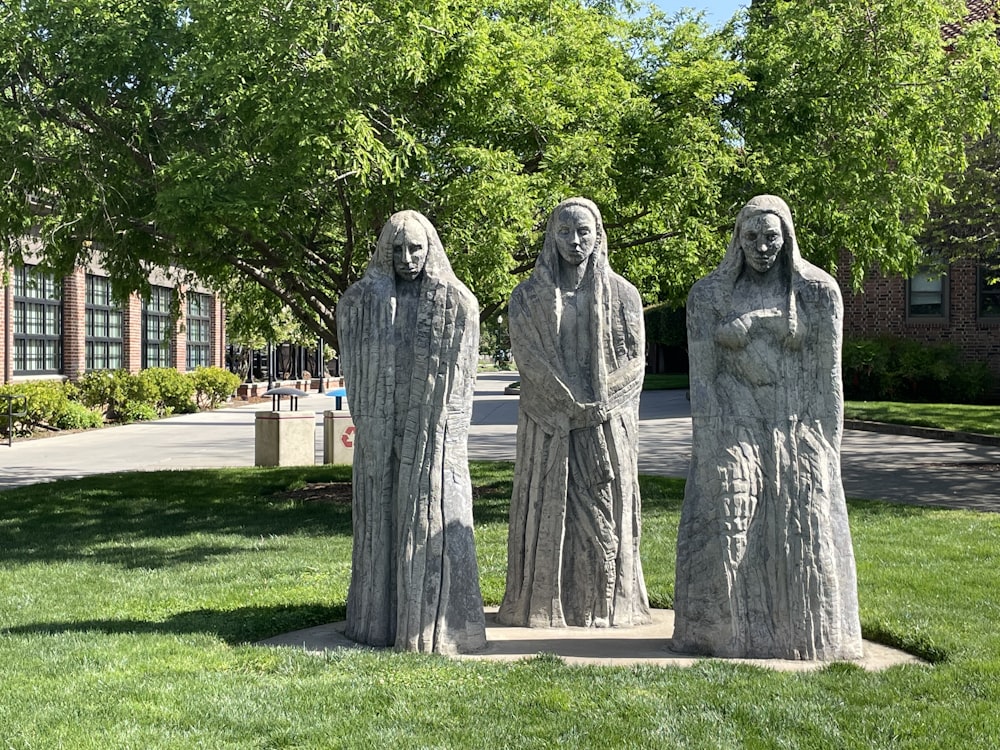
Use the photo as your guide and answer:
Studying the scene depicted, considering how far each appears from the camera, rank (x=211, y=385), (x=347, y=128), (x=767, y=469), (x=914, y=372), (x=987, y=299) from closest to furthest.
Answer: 1. (x=767, y=469)
2. (x=347, y=128)
3. (x=914, y=372)
4. (x=987, y=299)
5. (x=211, y=385)

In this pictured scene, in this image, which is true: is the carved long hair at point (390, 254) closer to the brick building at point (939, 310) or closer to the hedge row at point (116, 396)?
the hedge row at point (116, 396)

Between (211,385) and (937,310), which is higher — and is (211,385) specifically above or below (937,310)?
below

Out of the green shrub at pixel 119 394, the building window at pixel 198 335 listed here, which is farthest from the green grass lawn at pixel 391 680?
the building window at pixel 198 335

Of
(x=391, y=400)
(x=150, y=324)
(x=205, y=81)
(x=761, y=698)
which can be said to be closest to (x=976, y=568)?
(x=761, y=698)

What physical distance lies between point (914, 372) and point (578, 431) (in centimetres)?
2346

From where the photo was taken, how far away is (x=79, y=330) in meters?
28.5

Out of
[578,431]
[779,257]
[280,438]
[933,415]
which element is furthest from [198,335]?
[779,257]

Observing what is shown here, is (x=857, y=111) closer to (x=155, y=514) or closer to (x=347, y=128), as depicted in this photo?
(x=347, y=128)

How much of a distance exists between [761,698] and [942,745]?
2.76ft

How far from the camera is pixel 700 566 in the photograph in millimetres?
6301

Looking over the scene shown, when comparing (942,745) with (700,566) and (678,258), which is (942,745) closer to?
(700,566)

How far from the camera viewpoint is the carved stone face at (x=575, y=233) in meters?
6.97

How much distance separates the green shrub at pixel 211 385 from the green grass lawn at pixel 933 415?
1906 centimetres

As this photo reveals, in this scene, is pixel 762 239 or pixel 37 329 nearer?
pixel 762 239
